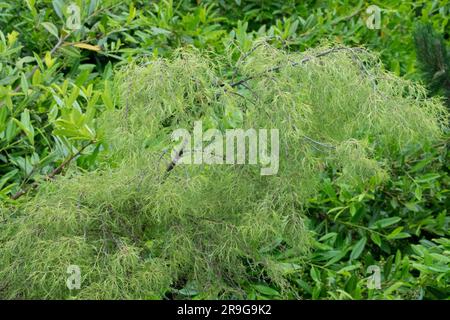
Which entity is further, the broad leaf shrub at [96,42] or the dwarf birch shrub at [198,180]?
the broad leaf shrub at [96,42]

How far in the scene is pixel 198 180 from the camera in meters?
2.76

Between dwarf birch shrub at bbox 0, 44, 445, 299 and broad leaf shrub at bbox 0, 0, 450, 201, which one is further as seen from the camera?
broad leaf shrub at bbox 0, 0, 450, 201

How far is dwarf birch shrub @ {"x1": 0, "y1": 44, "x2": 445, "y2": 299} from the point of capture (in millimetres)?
2762

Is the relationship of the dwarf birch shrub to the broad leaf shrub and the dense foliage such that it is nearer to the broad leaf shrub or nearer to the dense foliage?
the dense foliage

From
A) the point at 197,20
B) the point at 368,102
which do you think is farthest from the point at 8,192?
the point at 197,20

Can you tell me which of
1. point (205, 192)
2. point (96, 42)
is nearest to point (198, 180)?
point (205, 192)

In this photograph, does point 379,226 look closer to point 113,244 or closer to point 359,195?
point 359,195

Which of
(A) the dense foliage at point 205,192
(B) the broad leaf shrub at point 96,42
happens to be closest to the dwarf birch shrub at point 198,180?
(A) the dense foliage at point 205,192

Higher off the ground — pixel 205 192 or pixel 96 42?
pixel 96 42

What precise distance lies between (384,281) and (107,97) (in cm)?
122

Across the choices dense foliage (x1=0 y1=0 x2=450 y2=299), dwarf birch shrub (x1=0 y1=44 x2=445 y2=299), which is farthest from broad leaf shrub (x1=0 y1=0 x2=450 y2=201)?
dwarf birch shrub (x1=0 y1=44 x2=445 y2=299)

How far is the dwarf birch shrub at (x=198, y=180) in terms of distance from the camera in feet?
9.06

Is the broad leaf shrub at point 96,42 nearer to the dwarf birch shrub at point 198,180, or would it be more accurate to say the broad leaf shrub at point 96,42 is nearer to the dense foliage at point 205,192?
the dense foliage at point 205,192

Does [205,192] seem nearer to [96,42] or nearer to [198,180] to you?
[198,180]
